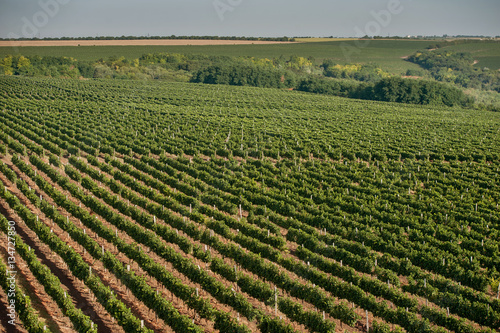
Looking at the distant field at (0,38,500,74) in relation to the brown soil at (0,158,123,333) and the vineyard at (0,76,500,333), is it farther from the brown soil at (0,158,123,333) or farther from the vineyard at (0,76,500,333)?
the brown soil at (0,158,123,333)

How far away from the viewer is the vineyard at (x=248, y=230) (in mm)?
16312

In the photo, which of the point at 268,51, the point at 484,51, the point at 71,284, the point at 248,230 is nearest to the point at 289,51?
the point at 268,51

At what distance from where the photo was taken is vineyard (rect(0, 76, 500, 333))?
53.5 ft

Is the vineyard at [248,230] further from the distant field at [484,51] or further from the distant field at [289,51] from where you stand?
the distant field at [484,51]

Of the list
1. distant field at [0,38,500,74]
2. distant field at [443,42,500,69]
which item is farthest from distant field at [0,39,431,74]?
distant field at [443,42,500,69]

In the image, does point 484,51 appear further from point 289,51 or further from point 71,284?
point 71,284

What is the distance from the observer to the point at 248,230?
22.7m

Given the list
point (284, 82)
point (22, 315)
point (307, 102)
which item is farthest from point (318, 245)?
point (284, 82)

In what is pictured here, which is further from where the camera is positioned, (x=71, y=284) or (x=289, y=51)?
(x=289, y=51)

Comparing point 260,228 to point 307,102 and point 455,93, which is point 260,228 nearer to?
point 307,102

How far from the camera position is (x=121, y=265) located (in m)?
18.5

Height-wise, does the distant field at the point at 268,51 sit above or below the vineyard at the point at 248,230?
above

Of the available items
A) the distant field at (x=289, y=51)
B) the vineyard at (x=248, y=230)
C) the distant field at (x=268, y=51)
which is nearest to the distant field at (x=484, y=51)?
the distant field at (x=289, y=51)

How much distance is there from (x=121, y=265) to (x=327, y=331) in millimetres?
8569
